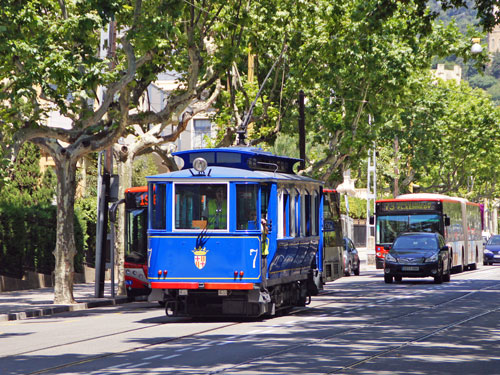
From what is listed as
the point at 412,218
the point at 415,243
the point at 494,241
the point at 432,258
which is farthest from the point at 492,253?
the point at 432,258

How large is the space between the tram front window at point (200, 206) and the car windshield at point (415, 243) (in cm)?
1714

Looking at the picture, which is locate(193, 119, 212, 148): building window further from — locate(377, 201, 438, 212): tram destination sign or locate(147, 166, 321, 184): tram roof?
locate(147, 166, 321, 184): tram roof

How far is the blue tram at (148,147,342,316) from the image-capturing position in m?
19.1

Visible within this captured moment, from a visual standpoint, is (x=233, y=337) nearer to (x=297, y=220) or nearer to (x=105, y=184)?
(x=297, y=220)

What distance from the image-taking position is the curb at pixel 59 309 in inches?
842

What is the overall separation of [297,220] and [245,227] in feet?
7.67

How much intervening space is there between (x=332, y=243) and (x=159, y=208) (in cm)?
1121

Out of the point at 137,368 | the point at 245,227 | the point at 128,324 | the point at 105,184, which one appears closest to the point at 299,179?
the point at 245,227

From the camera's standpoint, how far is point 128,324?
1930 centimetres

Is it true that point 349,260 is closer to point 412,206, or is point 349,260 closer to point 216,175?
point 412,206

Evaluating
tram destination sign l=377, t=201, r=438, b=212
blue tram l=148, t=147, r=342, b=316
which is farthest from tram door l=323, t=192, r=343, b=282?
tram destination sign l=377, t=201, r=438, b=212

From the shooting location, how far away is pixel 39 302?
25.4 meters

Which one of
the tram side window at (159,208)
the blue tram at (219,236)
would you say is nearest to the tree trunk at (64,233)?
the blue tram at (219,236)

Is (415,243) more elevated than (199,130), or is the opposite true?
(199,130)
